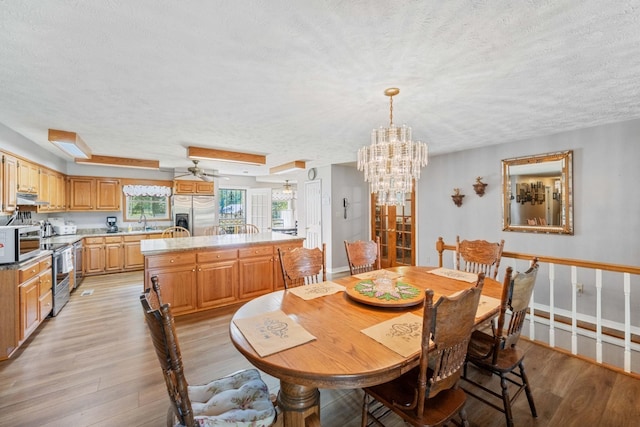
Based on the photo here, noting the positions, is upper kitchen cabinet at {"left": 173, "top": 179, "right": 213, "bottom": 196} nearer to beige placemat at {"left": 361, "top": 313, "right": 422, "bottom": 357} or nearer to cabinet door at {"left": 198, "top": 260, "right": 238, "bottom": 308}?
cabinet door at {"left": 198, "top": 260, "right": 238, "bottom": 308}

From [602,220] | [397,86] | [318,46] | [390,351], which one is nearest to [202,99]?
[318,46]

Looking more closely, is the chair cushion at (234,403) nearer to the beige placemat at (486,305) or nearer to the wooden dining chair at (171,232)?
the beige placemat at (486,305)

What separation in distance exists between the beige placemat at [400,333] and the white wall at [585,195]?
3.38m

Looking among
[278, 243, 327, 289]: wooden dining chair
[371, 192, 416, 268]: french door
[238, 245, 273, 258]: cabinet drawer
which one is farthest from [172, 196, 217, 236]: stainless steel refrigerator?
[278, 243, 327, 289]: wooden dining chair

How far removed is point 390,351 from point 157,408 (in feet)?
5.73

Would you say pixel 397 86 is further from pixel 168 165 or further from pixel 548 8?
pixel 168 165

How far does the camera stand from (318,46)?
1.61 metres

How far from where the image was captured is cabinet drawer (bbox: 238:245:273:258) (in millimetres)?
3804

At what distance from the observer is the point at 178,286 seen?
335 cm

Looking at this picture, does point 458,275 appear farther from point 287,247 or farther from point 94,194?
point 94,194

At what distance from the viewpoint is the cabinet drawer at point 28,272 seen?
2.60 metres

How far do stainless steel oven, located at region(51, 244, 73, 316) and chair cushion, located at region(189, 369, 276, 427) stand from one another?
3.35 meters

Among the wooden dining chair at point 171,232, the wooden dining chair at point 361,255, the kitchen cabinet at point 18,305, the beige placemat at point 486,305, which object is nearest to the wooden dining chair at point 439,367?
the beige placemat at point 486,305

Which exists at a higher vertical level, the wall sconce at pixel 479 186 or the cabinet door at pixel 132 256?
the wall sconce at pixel 479 186
